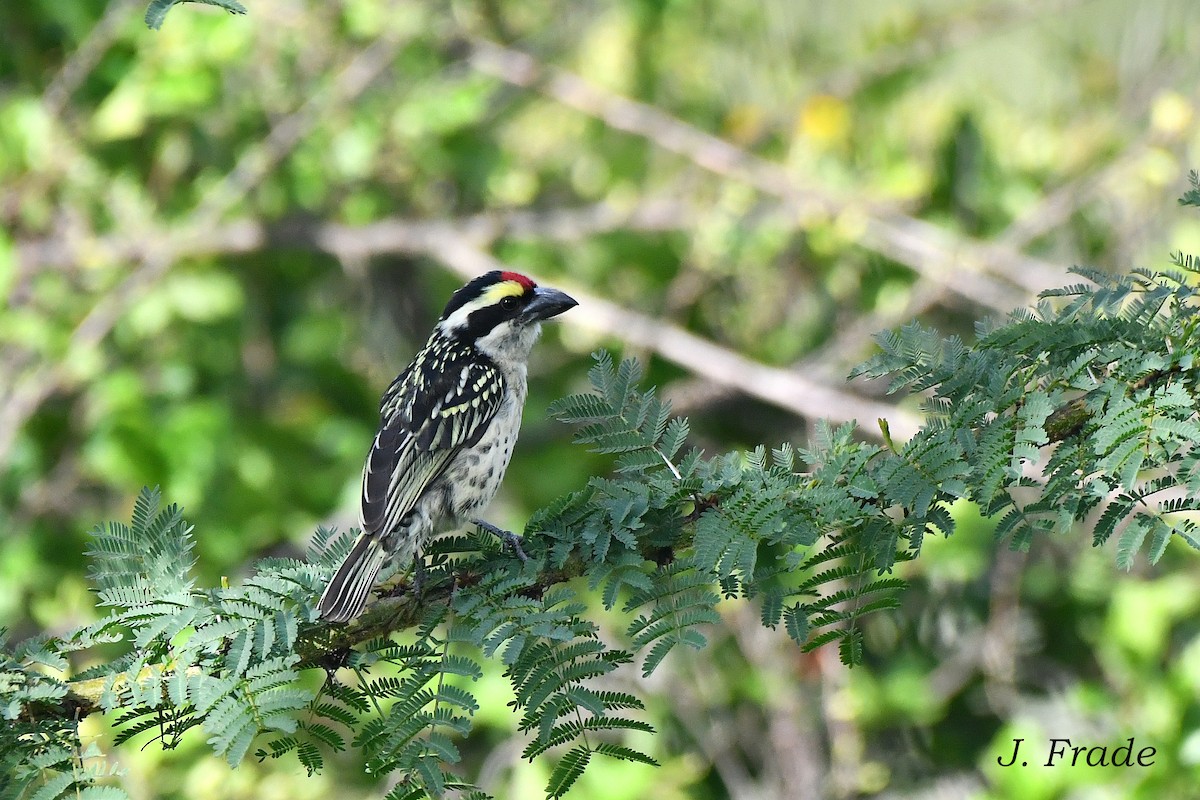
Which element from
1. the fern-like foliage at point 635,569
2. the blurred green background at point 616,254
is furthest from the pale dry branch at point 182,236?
the fern-like foliage at point 635,569

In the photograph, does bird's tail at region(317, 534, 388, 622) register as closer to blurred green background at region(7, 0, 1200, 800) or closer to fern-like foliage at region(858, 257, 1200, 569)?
fern-like foliage at region(858, 257, 1200, 569)

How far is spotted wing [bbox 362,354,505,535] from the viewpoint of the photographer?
395cm

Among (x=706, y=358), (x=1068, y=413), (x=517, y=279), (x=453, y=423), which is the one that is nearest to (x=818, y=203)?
(x=706, y=358)

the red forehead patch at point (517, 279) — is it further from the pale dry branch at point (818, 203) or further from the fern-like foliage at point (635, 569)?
the pale dry branch at point (818, 203)

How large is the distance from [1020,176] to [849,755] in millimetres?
3622

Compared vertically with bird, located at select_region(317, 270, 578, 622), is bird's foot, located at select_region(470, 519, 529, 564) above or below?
below

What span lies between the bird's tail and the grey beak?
62.5 inches

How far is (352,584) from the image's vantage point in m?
3.13

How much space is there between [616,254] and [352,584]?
16.5ft

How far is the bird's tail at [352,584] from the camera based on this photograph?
2990 mm

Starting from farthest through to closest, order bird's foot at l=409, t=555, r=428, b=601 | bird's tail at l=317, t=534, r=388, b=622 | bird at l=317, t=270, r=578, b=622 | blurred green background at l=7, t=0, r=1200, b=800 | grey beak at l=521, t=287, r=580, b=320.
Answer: blurred green background at l=7, t=0, r=1200, b=800, grey beak at l=521, t=287, r=580, b=320, bird at l=317, t=270, r=578, b=622, bird's foot at l=409, t=555, r=428, b=601, bird's tail at l=317, t=534, r=388, b=622

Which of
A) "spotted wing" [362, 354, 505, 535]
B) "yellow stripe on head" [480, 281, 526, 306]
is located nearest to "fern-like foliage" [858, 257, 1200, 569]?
"spotted wing" [362, 354, 505, 535]
